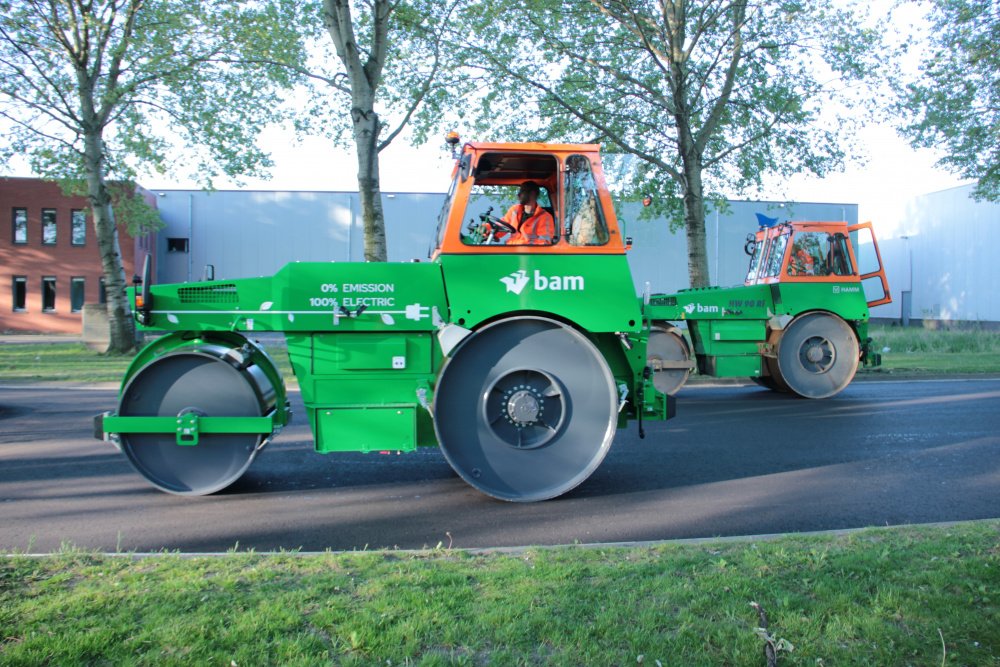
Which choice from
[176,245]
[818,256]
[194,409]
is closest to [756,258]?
[818,256]

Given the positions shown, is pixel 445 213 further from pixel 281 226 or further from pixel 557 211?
pixel 281 226

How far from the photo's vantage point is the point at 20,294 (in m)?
33.8

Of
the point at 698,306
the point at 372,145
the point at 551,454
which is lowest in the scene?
the point at 551,454

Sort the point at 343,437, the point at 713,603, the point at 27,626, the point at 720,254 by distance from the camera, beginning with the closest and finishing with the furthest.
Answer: the point at 27,626
the point at 713,603
the point at 343,437
the point at 720,254

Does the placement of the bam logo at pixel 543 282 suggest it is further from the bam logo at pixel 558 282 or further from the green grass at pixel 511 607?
the green grass at pixel 511 607

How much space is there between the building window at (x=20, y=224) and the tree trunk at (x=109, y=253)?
19543 mm

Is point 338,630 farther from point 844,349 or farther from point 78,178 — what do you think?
point 78,178

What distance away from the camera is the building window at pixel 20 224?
33375 mm

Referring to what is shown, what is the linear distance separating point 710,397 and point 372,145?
821 cm

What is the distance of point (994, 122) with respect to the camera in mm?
19016

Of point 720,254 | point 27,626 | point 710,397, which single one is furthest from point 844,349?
point 720,254

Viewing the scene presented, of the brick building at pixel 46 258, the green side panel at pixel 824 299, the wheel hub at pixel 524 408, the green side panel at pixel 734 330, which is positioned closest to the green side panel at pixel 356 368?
the wheel hub at pixel 524 408

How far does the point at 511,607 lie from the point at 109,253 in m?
18.8

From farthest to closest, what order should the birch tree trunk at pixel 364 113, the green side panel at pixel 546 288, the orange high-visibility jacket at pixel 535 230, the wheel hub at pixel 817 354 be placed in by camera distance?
the birch tree trunk at pixel 364 113, the wheel hub at pixel 817 354, the orange high-visibility jacket at pixel 535 230, the green side panel at pixel 546 288
